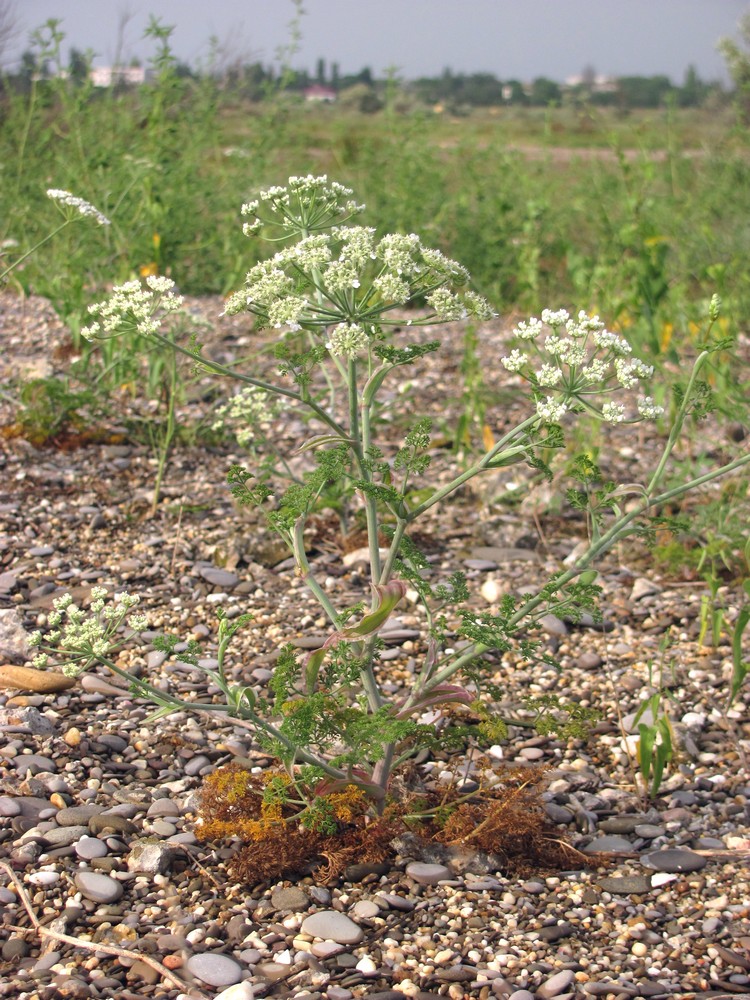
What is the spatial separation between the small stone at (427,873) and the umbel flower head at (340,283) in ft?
3.71

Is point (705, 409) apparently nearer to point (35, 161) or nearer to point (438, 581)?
point (438, 581)

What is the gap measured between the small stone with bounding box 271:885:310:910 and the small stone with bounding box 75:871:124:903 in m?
0.32

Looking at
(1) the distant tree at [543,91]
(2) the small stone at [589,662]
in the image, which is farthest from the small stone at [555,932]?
(1) the distant tree at [543,91]

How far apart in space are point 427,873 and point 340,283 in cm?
127

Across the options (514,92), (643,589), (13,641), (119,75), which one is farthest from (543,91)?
(13,641)

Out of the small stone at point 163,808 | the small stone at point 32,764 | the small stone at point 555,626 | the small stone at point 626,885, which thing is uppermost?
the small stone at point 555,626

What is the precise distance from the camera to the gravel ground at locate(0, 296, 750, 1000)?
201 centimetres

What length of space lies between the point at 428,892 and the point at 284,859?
316mm

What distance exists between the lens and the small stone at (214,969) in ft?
6.36

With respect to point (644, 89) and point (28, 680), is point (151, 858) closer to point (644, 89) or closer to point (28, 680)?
point (28, 680)

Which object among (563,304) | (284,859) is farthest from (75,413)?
(563,304)

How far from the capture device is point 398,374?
579cm

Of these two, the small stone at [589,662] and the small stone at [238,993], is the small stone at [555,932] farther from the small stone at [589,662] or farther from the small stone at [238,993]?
the small stone at [589,662]

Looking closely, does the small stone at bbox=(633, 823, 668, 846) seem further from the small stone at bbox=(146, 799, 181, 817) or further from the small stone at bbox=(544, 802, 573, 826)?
the small stone at bbox=(146, 799, 181, 817)
